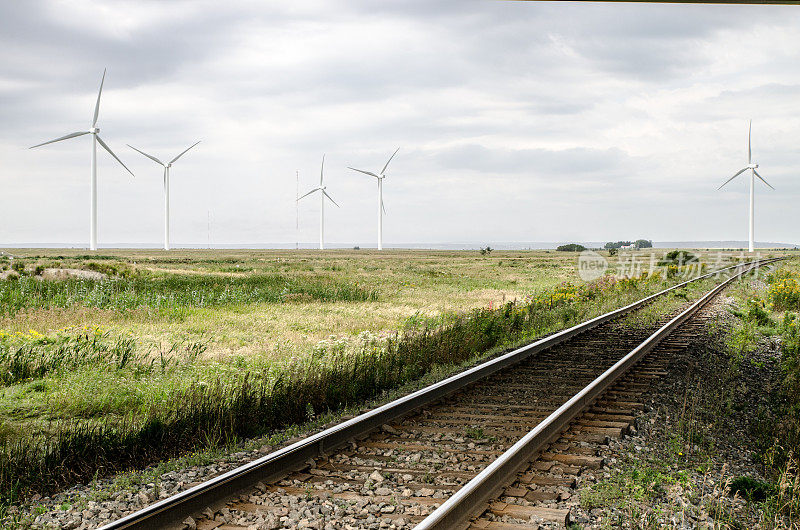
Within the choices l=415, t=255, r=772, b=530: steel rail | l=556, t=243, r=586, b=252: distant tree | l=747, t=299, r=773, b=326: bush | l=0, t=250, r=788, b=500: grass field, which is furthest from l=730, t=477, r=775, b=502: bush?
l=556, t=243, r=586, b=252: distant tree

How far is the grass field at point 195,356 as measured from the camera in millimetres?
6777

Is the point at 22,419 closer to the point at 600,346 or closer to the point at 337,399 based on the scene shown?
the point at 337,399

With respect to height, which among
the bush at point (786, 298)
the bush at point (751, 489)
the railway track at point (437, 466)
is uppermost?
the bush at point (786, 298)

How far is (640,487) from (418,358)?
646 cm

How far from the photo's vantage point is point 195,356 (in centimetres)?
1242

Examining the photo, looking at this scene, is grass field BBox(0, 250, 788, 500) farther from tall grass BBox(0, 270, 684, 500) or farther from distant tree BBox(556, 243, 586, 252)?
distant tree BBox(556, 243, 586, 252)

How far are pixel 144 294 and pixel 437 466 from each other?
2042 cm

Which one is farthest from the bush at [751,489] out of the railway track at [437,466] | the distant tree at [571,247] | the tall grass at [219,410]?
the distant tree at [571,247]

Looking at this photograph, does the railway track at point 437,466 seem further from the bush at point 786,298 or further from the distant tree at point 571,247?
the distant tree at point 571,247

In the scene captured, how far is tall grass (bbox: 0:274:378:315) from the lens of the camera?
20562 millimetres

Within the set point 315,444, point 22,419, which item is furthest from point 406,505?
point 22,419

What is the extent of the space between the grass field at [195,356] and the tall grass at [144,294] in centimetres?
12

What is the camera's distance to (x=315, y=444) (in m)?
6.10

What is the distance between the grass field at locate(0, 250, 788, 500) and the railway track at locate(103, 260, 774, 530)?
1.32 metres
